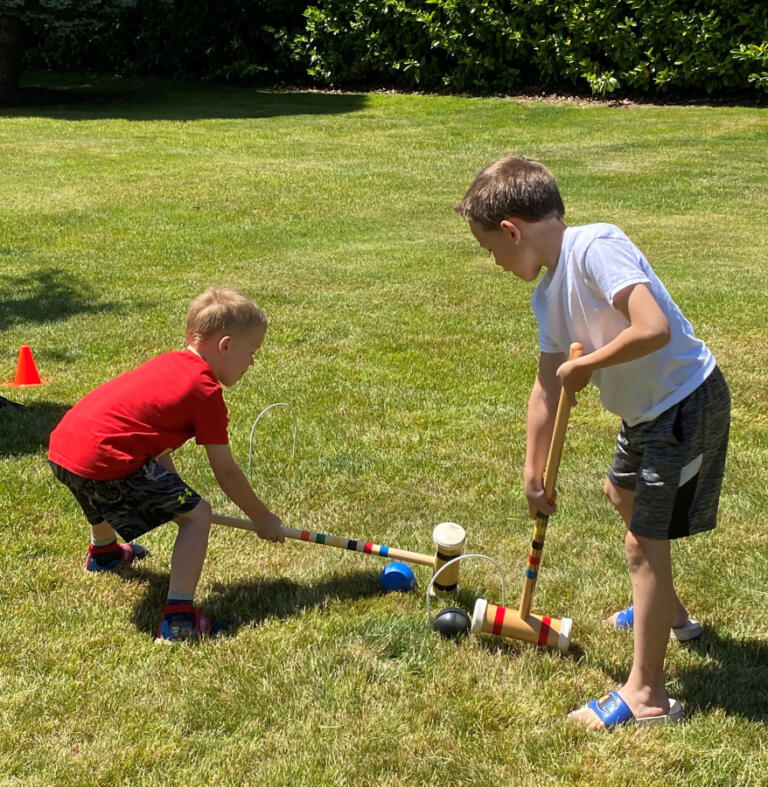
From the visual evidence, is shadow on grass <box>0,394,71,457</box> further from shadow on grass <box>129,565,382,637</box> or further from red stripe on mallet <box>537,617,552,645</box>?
red stripe on mallet <box>537,617,552,645</box>

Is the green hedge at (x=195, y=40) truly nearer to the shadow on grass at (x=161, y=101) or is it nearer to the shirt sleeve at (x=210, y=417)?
the shadow on grass at (x=161, y=101)

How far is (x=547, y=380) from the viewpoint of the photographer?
10.9ft

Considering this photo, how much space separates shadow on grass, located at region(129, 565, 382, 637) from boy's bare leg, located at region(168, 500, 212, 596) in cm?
17

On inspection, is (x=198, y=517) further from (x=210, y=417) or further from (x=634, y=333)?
(x=634, y=333)

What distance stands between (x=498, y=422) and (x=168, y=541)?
2182 millimetres

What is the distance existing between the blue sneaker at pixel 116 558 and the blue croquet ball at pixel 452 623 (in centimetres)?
137

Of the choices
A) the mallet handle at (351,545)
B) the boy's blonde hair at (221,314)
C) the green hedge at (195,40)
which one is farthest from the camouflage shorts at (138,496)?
the green hedge at (195,40)

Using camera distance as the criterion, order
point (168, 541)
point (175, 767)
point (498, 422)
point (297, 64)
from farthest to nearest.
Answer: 1. point (297, 64)
2. point (498, 422)
3. point (168, 541)
4. point (175, 767)

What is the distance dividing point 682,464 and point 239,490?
5.22 ft

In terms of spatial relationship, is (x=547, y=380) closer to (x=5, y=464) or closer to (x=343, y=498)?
(x=343, y=498)

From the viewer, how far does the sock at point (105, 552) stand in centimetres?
408

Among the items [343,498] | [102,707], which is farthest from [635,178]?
[102,707]

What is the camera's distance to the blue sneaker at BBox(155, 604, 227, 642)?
361 centimetres

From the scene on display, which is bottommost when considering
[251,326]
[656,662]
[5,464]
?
[5,464]
